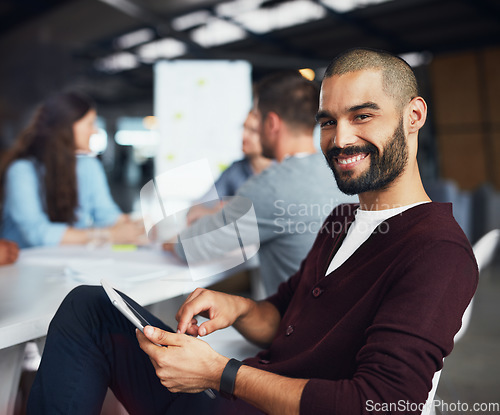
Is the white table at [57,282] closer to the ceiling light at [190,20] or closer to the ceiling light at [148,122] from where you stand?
the ceiling light at [190,20]

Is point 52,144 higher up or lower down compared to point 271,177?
higher up

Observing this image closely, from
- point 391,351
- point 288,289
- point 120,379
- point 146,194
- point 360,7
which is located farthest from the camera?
point 360,7

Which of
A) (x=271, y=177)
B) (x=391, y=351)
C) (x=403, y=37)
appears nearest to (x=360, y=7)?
(x=403, y=37)

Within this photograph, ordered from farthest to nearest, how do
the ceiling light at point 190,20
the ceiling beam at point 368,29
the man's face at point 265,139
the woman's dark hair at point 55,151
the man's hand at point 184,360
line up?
the ceiling beam at point 368,29
the ceiling light at point 190,20
the woman's dark hair at point 55,151
the man's face at point 265,139
the man's hand at point 184,360

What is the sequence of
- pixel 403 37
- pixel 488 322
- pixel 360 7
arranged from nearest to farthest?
pixel 488 322 < pixel 360 7 < pixel 403 37

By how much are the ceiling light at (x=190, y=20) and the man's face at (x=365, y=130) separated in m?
6.77

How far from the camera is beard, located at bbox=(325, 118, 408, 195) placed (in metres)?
1.00

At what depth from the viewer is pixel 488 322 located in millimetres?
3377

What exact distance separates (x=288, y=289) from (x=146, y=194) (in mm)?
643

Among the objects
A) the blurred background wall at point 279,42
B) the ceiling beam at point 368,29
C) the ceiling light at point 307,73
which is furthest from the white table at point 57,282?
the ceiling beam at point 368,29

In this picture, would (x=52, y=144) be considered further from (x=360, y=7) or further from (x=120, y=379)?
(x=360, y=7)

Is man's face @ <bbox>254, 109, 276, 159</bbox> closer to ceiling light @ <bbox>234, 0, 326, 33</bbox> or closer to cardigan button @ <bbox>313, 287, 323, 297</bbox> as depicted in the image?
cardigan button @ <bbox>313, 287, 323, 297</bbox>

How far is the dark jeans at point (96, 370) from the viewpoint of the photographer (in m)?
1.02

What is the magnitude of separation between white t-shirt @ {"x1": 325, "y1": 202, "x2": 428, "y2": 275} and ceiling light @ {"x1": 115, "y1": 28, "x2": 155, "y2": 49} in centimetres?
779
